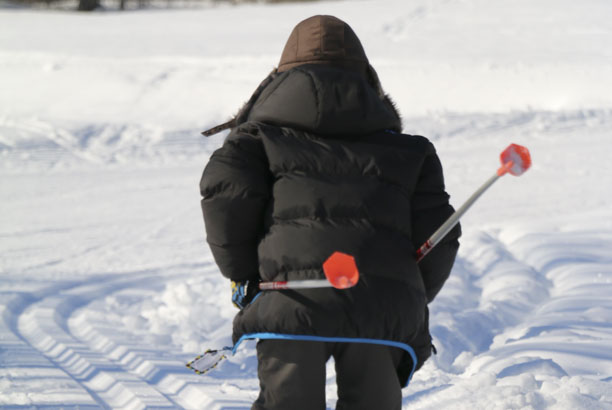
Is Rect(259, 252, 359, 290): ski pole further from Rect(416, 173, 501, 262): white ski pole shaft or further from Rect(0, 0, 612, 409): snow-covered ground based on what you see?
Rect(0, 0, 612, 409): snow-covered ground

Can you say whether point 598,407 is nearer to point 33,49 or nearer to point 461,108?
point 461,108

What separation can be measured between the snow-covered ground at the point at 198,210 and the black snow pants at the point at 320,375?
2.69 ft

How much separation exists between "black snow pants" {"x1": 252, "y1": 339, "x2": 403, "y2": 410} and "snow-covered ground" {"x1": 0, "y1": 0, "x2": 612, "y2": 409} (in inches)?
32.3

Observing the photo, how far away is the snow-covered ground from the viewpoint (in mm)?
2877

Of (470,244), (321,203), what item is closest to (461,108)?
(470,244)

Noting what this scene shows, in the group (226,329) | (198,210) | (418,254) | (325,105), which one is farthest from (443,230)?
(198,210)

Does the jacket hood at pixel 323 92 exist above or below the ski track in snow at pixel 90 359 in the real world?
above

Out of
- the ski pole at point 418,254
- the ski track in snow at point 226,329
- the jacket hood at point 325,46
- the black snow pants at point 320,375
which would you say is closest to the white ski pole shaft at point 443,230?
the ski pole at point 418,254

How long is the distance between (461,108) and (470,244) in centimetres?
338

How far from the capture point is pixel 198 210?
5.37 metres

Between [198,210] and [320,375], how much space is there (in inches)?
147

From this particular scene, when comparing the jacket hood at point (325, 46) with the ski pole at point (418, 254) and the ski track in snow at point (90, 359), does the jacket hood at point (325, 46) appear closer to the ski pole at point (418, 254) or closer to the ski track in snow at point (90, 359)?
the ski pole at point (418, 254)

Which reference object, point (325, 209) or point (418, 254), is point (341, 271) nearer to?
point (325, 209)

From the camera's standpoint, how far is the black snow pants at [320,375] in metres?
1.75
